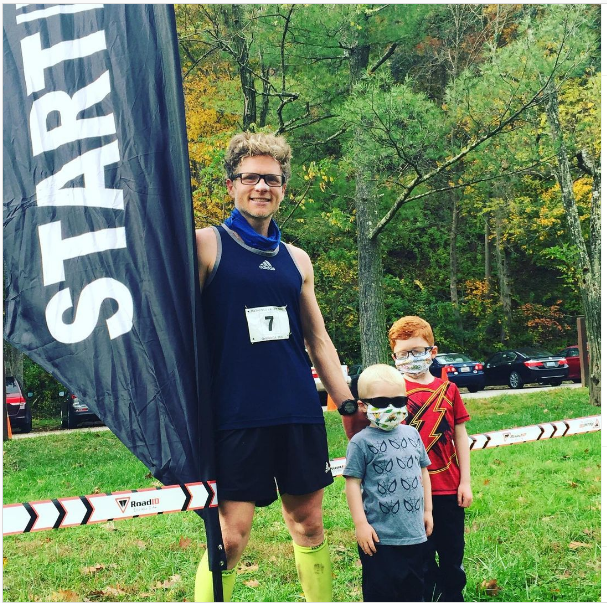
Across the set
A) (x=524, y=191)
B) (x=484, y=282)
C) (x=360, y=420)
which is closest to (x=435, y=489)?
(x=360, y=420)

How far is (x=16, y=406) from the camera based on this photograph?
15789 mm

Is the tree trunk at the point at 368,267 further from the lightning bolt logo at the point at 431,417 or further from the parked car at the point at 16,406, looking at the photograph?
Answer: the lightning bolt logo at the point at 431,417

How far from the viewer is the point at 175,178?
291 cm

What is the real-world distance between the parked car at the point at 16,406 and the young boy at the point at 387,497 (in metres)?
14.2

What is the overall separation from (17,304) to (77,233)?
0.35 m

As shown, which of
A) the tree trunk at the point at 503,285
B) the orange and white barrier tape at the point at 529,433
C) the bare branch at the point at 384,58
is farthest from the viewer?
the tree trunk at the point at 503,285

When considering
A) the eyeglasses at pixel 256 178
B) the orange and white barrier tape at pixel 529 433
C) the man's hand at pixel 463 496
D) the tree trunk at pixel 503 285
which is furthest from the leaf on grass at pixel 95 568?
the tree trunk at pixel 503 285

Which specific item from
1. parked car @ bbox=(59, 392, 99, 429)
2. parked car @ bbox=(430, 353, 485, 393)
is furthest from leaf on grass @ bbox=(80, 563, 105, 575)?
parked car @ bbox=(430, 353, 485, 393)

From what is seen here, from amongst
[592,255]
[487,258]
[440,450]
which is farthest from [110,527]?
[487,258]

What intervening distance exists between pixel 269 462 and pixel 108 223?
1151 millimetres

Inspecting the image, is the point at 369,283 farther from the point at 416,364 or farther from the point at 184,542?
the point at 416,364

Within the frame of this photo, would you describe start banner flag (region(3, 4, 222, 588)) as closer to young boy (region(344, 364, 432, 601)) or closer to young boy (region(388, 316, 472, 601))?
young boy (region(344, 364, 432, 601))

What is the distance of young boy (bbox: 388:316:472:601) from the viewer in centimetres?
349

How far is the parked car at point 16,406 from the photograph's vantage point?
51.6 feet
